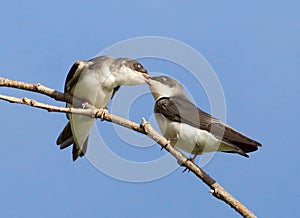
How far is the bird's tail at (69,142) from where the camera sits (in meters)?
9.52

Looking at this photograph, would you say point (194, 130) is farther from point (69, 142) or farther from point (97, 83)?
point (69, 142)

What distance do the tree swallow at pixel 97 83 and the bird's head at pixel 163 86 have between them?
17 cm

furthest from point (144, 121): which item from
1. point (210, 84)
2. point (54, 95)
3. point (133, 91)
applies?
point (133, 91)

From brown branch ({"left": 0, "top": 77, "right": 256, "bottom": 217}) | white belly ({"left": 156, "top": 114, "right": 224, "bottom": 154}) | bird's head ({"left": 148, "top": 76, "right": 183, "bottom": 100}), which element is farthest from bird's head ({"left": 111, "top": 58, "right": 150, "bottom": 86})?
brown branch ({"left": 0, "top": 77, "right": 256, "bottom": 217})

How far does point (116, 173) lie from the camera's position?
22.9ft

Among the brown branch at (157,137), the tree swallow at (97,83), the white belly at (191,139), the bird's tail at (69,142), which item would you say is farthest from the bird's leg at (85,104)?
the brown branch at (157,137)

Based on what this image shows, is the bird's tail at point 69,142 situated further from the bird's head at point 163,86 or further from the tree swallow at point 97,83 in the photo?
the bird's head at point 163,86

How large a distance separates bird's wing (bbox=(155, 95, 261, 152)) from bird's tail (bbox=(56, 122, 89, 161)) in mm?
1484

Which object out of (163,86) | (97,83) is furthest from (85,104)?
(163,86)

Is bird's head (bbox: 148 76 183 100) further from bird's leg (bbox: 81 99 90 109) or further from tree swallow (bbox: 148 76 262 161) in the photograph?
bird's leg (bbox: 81 99 90 109)

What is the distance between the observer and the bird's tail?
9516 mm

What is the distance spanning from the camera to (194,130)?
850 centimetres

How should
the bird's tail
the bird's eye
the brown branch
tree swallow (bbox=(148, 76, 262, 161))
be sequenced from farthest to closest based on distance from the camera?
the bird's eye
the bird's tail
tree swallow (bbox=(148, 76, 262, 161))
the brown branch

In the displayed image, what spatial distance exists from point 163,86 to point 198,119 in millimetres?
1253
